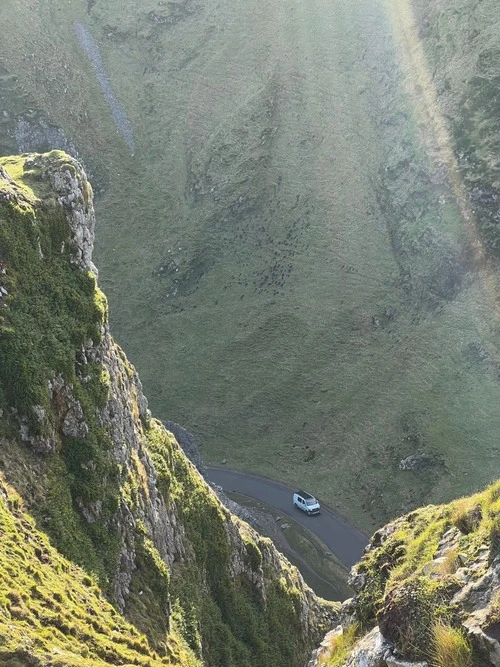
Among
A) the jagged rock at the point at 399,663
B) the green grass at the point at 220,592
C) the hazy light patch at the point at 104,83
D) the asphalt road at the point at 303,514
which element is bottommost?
the asphalt road at the point at 303,514

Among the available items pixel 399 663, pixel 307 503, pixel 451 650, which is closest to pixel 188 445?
pixel 307 503

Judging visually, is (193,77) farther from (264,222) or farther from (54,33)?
(264,222)

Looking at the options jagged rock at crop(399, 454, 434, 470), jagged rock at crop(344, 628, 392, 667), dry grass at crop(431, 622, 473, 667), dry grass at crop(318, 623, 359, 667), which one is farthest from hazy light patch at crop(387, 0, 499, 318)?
dry grass at crop(431, 622, 473, 667)

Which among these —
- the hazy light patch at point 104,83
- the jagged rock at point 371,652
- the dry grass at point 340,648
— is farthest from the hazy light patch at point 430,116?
the jagged rock at point 371,652

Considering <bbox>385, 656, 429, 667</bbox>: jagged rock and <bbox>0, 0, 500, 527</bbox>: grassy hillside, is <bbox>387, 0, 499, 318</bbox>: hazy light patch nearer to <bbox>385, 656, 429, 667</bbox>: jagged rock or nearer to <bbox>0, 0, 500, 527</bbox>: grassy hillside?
<bbox>0, 0, 500, 527</bbox>: grassy hillside

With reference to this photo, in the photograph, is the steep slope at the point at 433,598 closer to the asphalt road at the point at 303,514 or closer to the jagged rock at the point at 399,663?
the jagged rock at the point at 399,663
